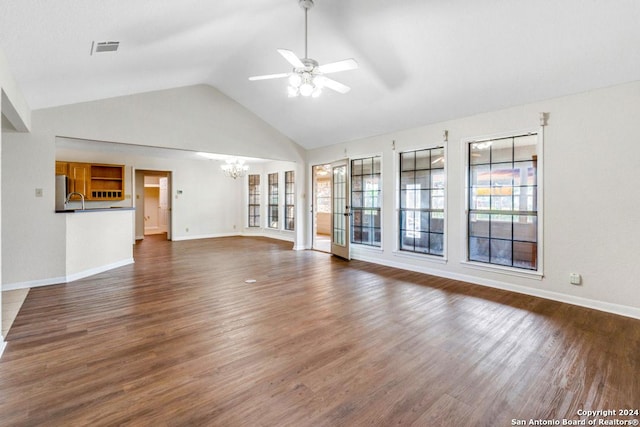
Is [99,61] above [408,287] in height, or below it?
above

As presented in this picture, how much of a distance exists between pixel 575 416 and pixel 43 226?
6253mm

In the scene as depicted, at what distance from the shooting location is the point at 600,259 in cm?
349

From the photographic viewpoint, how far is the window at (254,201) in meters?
10.6

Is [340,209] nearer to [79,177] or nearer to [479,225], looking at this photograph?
[479,225]

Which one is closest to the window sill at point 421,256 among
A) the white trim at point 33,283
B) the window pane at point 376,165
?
the window pane at point 376,165

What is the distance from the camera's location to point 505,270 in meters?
4.25

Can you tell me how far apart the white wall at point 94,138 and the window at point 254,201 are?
3.35m

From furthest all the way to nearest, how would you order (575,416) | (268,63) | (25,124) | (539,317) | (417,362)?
(268,63), (25,124), (539,317), (417,362), (575,416)

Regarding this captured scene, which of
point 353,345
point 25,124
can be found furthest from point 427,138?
point 25,124

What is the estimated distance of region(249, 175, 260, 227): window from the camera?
1057 centimetres

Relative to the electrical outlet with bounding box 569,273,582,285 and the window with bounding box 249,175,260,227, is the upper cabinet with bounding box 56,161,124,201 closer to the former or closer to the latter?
the window with bounding box 249,175,260,227

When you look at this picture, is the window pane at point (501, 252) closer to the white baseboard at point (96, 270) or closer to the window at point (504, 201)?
the window at point (504, 201)

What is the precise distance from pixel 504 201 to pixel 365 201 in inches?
109

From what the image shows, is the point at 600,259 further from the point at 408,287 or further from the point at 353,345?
the point at 353,345
